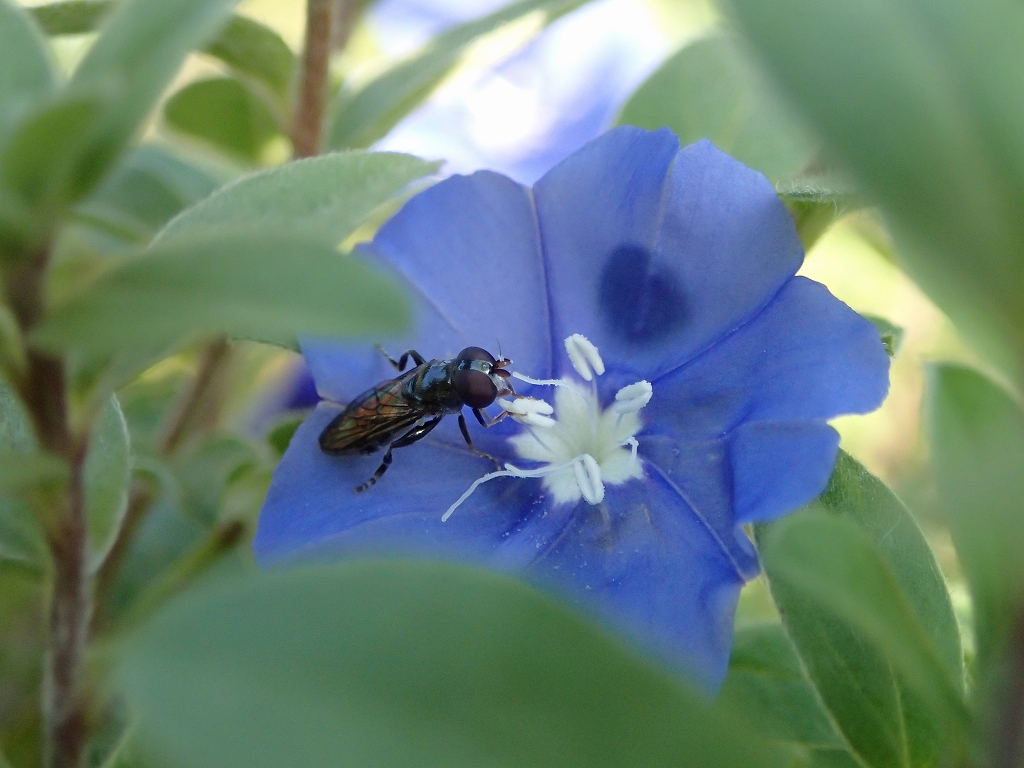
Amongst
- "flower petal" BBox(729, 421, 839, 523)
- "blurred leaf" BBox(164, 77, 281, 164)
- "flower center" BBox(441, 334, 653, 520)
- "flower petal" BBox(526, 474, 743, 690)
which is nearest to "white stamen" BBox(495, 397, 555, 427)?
"flower center" BBox(441, 334, 653, 520)

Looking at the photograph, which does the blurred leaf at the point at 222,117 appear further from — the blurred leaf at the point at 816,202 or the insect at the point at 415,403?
the blurred leaf at the point at 816,202

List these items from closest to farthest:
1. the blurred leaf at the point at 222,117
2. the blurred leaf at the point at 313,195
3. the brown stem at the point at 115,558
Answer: the blurred leaf at the point at 313,195, the brown stem at the point at 115,558, the blurred leaf at the point at 222,117

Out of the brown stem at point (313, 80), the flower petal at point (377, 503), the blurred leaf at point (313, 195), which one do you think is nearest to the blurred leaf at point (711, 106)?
the brown stem at point (313, 80)

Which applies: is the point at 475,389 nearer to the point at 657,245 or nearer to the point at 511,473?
the point at 511,473

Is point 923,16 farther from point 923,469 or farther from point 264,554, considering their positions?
point 923,469

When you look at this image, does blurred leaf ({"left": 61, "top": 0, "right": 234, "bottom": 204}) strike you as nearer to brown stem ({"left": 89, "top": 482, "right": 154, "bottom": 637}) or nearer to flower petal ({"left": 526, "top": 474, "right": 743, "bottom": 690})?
flower petal ({"left": 526, "top": 474, "right": 743, "bottom": 690})

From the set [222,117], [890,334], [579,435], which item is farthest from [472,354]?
[222,117]
